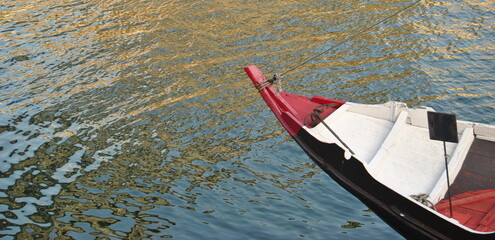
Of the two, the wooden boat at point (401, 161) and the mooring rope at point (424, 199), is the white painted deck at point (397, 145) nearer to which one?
the wooden boat at point (401, 161)

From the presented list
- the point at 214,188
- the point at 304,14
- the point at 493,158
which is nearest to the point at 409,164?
the point at 493,158

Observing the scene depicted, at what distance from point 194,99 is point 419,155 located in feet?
30.5

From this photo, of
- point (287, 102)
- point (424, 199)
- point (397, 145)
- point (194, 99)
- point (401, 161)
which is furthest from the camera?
point (194, 99)

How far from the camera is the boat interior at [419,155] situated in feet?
39.6

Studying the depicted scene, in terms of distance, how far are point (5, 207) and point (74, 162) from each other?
2.54 metres

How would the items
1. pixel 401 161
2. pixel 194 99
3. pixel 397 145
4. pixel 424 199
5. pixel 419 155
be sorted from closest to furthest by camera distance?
pixel 424 199 → pixel 401 161 → pixel 419 155 → pixel 397 145 → pixel 194 99

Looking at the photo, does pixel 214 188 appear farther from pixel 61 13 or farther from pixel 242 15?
pixel 61 13

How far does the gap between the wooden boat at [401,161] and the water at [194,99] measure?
1.26m

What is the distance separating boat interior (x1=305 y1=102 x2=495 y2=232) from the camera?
12070 mm

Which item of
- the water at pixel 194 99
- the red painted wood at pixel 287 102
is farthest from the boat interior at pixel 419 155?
the water at pixel 194 99

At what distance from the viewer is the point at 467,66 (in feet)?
71.8

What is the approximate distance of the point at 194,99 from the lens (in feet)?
68.2

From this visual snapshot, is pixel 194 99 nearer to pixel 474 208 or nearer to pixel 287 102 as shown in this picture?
pixel 287 102

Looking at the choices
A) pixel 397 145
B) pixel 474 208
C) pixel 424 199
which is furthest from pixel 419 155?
pixel 474 208
